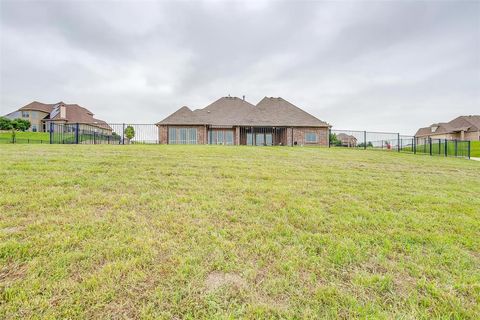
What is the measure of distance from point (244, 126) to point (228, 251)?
823 inches

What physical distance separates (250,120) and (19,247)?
21.9 metres

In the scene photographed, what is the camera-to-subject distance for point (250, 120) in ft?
76.1

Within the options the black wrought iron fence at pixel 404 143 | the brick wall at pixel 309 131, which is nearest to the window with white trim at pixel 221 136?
the brick wall at pixel 309 131

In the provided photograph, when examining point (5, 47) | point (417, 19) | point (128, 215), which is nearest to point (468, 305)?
point (128, 215)

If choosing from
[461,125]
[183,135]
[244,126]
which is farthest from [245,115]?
[461,125]

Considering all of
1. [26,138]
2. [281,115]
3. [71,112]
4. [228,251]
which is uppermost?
[71,112]

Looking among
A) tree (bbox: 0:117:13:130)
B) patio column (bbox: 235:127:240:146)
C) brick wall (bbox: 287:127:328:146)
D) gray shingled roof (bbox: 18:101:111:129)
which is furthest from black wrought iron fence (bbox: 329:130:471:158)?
tree (bbox: 0:117:13:130)

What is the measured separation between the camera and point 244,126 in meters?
22.7

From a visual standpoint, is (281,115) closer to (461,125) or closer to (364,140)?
(364,140)

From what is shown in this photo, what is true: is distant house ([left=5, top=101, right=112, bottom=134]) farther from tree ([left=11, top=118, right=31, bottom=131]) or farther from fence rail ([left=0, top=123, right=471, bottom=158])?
fence rail ([left=0, top=123, right=471, bottom=158])

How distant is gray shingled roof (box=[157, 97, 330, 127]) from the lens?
73.9 feet

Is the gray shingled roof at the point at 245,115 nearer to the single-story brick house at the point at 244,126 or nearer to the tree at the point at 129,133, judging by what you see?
the single-story brick house at the point at 244,126

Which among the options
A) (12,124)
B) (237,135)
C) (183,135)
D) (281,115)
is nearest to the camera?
(183,135)

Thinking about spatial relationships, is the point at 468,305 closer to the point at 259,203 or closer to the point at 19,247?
the point at 259,203
